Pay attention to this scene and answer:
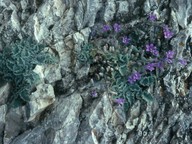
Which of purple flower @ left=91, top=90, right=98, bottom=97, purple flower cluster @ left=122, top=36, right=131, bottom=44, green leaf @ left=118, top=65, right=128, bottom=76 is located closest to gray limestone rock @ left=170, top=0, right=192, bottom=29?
purple flower cluster @ left=122, top=36, right=131, bottom=44

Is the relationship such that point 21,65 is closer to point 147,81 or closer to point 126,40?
point 126,40

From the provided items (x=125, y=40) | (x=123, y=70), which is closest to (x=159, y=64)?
(x=123, y=70)

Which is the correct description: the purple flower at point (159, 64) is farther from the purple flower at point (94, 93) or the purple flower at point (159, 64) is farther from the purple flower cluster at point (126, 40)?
the purple flower at point (94, 93)

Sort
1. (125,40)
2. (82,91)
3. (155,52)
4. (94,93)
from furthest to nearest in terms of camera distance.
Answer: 1. (125,40)
2. (155,52)
3. (82,91)
4. (94,93)

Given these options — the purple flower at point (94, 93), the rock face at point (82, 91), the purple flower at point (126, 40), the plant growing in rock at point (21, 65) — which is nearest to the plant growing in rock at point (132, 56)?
the purple flower at point (126, 40)

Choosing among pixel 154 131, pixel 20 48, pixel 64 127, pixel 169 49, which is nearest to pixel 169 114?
pixel 154 131

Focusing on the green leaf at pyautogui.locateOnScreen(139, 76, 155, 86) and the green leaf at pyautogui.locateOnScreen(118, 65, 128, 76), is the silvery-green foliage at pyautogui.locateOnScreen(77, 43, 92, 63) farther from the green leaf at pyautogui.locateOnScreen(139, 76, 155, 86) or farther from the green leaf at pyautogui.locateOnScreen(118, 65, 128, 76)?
the green leaf at pyautogui.locateOnScreen(139, 76, 155, 86)

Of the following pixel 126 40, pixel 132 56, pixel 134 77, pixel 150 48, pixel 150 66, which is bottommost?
pixel 134 77
